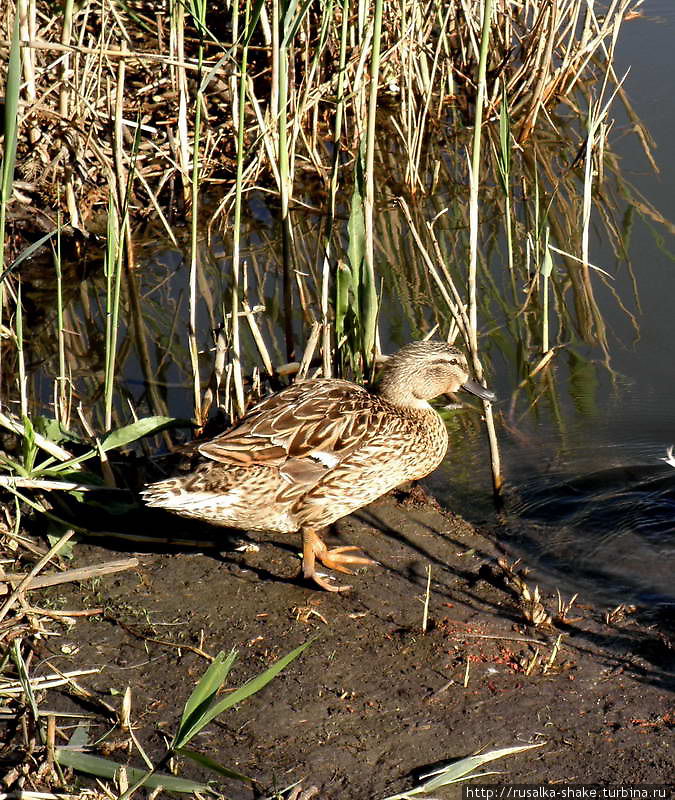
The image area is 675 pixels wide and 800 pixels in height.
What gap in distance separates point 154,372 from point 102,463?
6.15 ft

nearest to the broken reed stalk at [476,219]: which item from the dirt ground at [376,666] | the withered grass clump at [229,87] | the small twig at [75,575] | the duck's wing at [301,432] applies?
the dirt ground at [376,666]

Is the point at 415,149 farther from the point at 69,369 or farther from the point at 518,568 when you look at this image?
the point at 518,568

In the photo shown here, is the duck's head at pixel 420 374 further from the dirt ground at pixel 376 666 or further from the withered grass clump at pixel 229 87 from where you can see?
the withered grass clump at pixel 229 87

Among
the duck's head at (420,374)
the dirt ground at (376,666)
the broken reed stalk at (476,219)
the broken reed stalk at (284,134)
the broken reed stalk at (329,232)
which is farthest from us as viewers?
the duck's head at (420,374)

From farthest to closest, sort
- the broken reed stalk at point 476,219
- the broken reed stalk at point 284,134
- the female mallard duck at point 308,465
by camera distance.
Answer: the broken reed stalk at point 284,134, the female mallard duck at point 308,465, the broken reed stalk at point 476,219

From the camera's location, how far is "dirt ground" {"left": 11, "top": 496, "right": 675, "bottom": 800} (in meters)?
3.29

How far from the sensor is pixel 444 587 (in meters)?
4.27

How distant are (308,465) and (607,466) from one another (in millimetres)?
1712

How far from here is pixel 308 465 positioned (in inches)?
174

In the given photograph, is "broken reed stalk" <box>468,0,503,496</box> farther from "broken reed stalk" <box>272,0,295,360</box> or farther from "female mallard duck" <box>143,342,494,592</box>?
"broken reed stalk" <box>272,0,295,360</box>

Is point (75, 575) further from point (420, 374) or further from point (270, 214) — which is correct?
point (270, 214)

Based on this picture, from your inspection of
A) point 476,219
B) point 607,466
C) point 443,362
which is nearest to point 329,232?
point 476,219

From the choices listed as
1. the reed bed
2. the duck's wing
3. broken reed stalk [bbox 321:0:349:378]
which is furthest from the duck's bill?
broken reed stalk [bbox 321:0:349:378]

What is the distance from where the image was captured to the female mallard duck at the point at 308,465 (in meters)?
4.26
